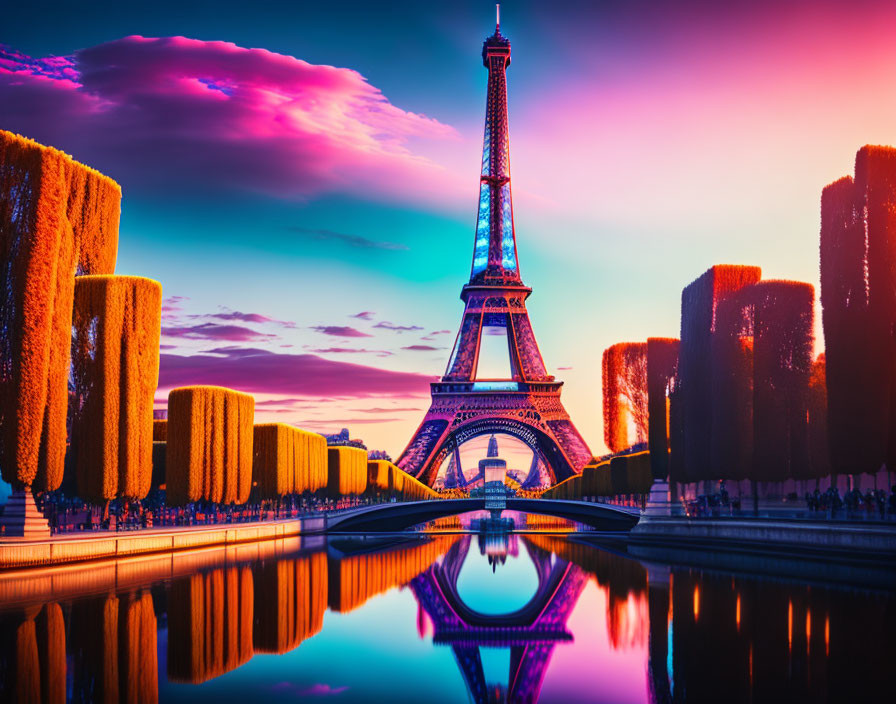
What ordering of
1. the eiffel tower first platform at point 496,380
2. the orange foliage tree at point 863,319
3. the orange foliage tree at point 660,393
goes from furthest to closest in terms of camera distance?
the eiffel tower first platform at point 496,380, the orange foliage tree at point 660,393, the orange foliage tree at point 863,319

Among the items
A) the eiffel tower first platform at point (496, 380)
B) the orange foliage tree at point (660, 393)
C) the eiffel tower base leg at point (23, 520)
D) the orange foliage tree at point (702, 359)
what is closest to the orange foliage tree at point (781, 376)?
the orange foliage tree at point (702, 359)

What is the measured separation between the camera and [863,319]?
1039 inches

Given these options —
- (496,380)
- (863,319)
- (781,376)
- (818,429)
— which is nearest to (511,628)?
(863,319)

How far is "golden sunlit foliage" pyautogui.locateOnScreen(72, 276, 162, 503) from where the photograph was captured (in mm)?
29531

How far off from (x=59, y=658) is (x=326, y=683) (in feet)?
11.6

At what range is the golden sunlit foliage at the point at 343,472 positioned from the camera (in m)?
60.4

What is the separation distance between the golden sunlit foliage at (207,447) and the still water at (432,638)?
13014 millimetres

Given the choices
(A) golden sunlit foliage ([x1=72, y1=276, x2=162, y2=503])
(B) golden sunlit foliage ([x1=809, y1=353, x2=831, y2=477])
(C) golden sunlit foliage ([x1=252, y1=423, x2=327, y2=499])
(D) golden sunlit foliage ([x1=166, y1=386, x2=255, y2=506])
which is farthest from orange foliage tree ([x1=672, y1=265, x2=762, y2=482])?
(A) golden sunlit foliage ([x1=72, y1=276, x2=162, y2=503])

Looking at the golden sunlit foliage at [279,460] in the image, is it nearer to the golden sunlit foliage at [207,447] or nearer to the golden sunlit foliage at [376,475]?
the golden sunlit foliage at [207,447]

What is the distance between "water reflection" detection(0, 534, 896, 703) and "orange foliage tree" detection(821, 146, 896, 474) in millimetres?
5922

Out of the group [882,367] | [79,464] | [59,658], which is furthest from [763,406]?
[59,658]

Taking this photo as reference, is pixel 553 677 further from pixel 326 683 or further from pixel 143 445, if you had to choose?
pixel 143 445

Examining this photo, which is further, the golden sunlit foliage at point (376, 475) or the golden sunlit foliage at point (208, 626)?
the golden sunlit foliage at point (376, 475)

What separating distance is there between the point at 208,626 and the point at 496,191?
2909 inches
